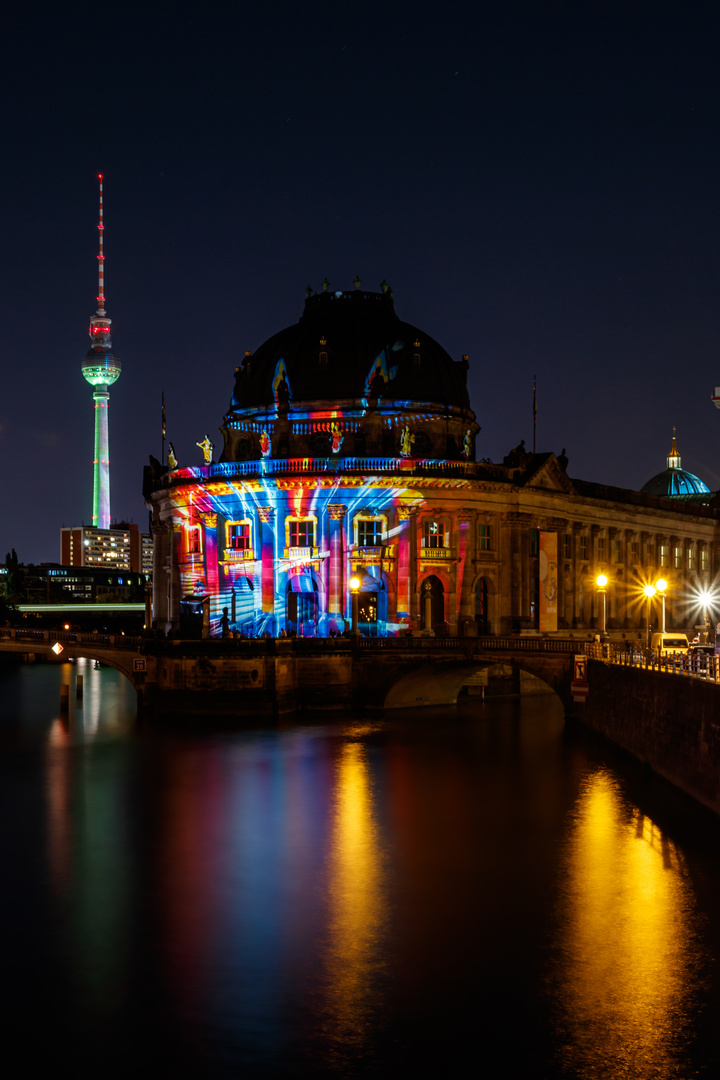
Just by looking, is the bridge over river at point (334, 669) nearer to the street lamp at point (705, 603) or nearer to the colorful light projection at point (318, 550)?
the colorful light projection at point (318, 550)

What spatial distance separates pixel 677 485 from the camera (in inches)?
6388

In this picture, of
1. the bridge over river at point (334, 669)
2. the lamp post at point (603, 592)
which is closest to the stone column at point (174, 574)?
the bridge over river at point (334, 669)

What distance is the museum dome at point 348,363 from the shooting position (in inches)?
3907

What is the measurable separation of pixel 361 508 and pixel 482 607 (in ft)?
46.9

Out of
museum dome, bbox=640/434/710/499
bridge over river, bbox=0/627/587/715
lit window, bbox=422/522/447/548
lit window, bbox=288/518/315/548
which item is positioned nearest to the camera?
bridge over river, bbox=0/627/587/715

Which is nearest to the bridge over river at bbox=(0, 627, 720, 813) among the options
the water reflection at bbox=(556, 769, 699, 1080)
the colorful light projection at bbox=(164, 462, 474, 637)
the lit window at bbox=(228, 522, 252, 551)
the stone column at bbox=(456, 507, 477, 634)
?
the stone column at bbox=(456, 507, 477, 634)

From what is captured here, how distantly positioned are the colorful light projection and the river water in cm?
2521

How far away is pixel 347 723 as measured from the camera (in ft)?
250

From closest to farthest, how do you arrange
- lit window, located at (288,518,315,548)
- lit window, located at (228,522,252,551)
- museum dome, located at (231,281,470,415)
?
lit window, located at (288,518,315,548), lit window, located at (228,522,252,551), museum dome, located at (231,281,470,415)

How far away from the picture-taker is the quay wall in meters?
44.1

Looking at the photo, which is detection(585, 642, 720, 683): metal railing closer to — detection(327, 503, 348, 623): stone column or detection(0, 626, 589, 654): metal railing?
detection(0, 626, 589, 654): metal railing

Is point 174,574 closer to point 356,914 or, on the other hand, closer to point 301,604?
point 301,604

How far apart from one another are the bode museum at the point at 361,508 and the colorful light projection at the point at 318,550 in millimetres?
117

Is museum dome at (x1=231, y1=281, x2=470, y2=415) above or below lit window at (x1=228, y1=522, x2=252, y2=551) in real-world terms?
above
